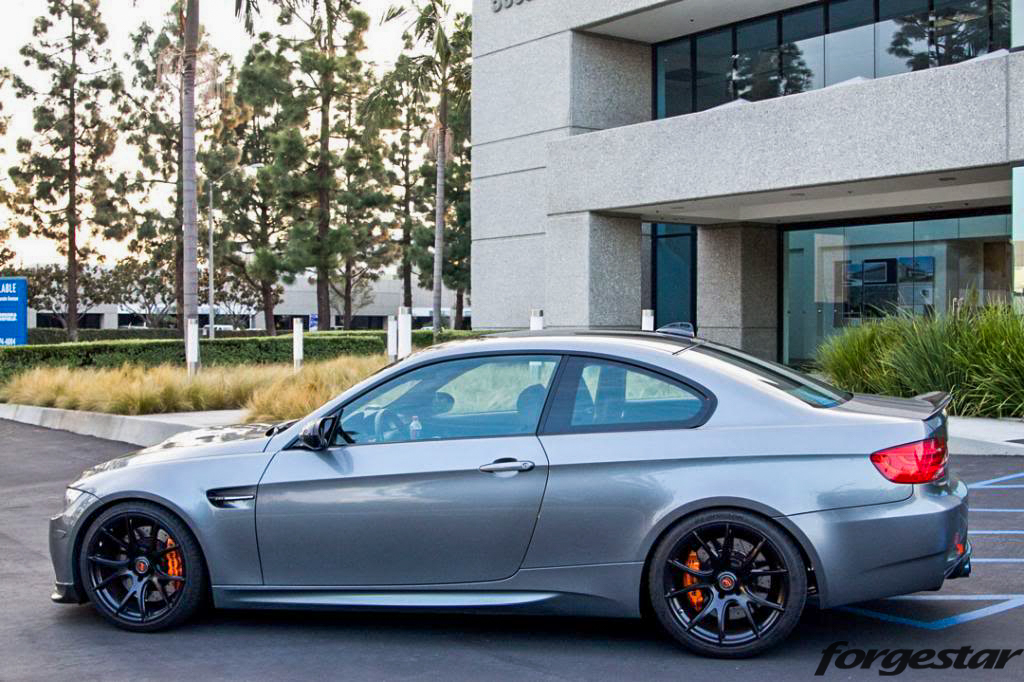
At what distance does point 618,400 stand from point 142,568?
2.54m

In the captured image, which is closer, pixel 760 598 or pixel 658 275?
pixel 760 598

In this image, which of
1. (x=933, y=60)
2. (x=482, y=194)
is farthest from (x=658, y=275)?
(x=933, y=60)

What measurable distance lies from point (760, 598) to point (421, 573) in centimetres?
157

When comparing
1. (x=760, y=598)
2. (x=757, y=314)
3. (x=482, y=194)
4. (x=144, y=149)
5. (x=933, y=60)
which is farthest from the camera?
(x=144, y=149)

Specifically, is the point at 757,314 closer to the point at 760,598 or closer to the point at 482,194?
the point at 482,194

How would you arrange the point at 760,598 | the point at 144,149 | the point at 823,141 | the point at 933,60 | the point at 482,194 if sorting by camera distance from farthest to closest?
1. the point at 144,149
2. the point at 482,194
3. the point at 933,60
4. the point at 823,141
5. the point at 760,598

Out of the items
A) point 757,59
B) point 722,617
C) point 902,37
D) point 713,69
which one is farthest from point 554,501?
point 713,69

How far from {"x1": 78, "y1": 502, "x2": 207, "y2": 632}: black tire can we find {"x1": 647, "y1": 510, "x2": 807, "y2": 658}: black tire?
7.55 ft

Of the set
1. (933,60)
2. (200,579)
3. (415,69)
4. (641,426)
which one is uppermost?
(415,69)

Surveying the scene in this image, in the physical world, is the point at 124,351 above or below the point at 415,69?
below

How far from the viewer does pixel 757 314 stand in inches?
986

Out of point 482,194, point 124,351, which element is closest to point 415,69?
point 482,194

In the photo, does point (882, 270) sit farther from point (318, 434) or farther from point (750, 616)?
point (318, 434)

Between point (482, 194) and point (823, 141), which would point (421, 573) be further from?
point (482, 194)
